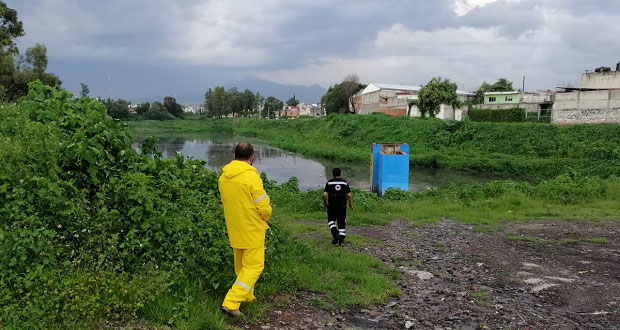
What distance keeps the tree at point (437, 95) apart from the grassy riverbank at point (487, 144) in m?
4.42

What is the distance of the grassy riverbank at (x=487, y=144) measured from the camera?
95.3ft

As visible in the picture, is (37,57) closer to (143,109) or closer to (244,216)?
(244,216)

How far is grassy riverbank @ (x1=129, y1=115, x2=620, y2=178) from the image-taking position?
2906 centimetres

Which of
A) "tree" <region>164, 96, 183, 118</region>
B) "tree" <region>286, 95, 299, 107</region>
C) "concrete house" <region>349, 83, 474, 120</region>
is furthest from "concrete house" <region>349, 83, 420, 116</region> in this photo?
"tree" <region>286, 95, 299, 107</region>

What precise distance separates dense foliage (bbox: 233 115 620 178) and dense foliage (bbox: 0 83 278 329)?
91.6 ft

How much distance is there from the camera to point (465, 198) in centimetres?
1609

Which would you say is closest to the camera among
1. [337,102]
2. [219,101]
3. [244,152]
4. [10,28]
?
[244,152]

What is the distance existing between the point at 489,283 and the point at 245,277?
13.0ft

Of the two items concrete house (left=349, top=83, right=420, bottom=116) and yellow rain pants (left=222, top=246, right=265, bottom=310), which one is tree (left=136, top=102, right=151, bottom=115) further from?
yellow rain pants (left=222, top=246, right=265, bottom=310)

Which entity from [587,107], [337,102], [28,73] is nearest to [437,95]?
[587,107]

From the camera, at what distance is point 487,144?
1436 inches

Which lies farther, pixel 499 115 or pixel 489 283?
pixel 499 115

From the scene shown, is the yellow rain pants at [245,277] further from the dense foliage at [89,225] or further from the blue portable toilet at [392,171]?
the blue portable toilet at [392,171]

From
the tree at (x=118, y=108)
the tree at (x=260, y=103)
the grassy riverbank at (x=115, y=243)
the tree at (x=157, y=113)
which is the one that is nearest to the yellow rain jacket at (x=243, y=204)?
the grassy riverbank at (x=115, y=243)
